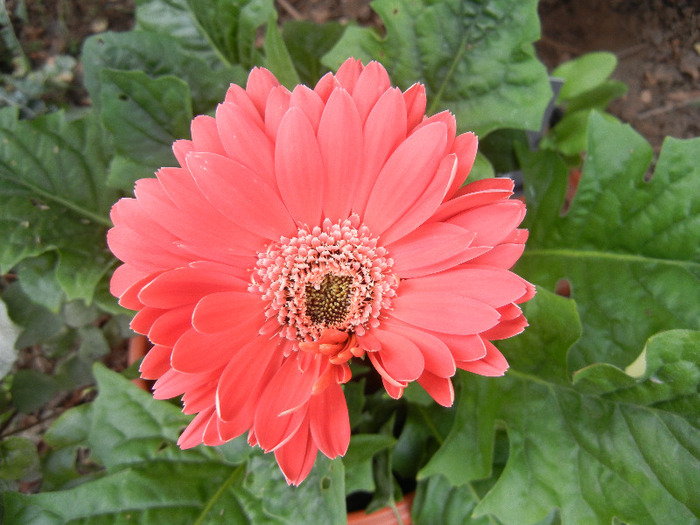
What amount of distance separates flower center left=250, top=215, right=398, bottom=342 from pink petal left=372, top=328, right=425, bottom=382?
67 mm

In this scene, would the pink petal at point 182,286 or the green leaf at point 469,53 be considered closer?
the pink petal at point 182,286

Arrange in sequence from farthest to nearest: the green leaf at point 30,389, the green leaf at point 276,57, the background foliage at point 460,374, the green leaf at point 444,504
Answer: the green leaf at point 30,389
the green leaf at point 444,504
the green leaf at point 276,57
the background foliage at point 460,374

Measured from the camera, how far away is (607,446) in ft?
3.11

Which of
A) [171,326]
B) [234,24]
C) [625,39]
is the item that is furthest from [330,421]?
[625,39]

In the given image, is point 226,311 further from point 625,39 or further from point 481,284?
point 625,39

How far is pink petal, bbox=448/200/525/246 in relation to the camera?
773 millimetres

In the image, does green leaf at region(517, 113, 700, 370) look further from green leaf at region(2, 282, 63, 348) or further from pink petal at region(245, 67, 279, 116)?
green leaf at region(2, 282, 63, 348)

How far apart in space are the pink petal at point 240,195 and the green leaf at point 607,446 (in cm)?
56

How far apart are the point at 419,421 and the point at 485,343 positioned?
22.5 inches

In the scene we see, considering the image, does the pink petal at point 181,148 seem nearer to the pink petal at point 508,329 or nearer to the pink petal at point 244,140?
the pink petal at point 244,140

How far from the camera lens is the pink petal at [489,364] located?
75 centimetres

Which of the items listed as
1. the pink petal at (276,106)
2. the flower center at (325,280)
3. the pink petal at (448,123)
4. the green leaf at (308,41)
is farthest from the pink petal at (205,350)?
the green leaf at (308,41)

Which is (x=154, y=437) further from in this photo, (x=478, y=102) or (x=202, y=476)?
(x=478, y=102)

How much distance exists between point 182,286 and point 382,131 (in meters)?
0.38
